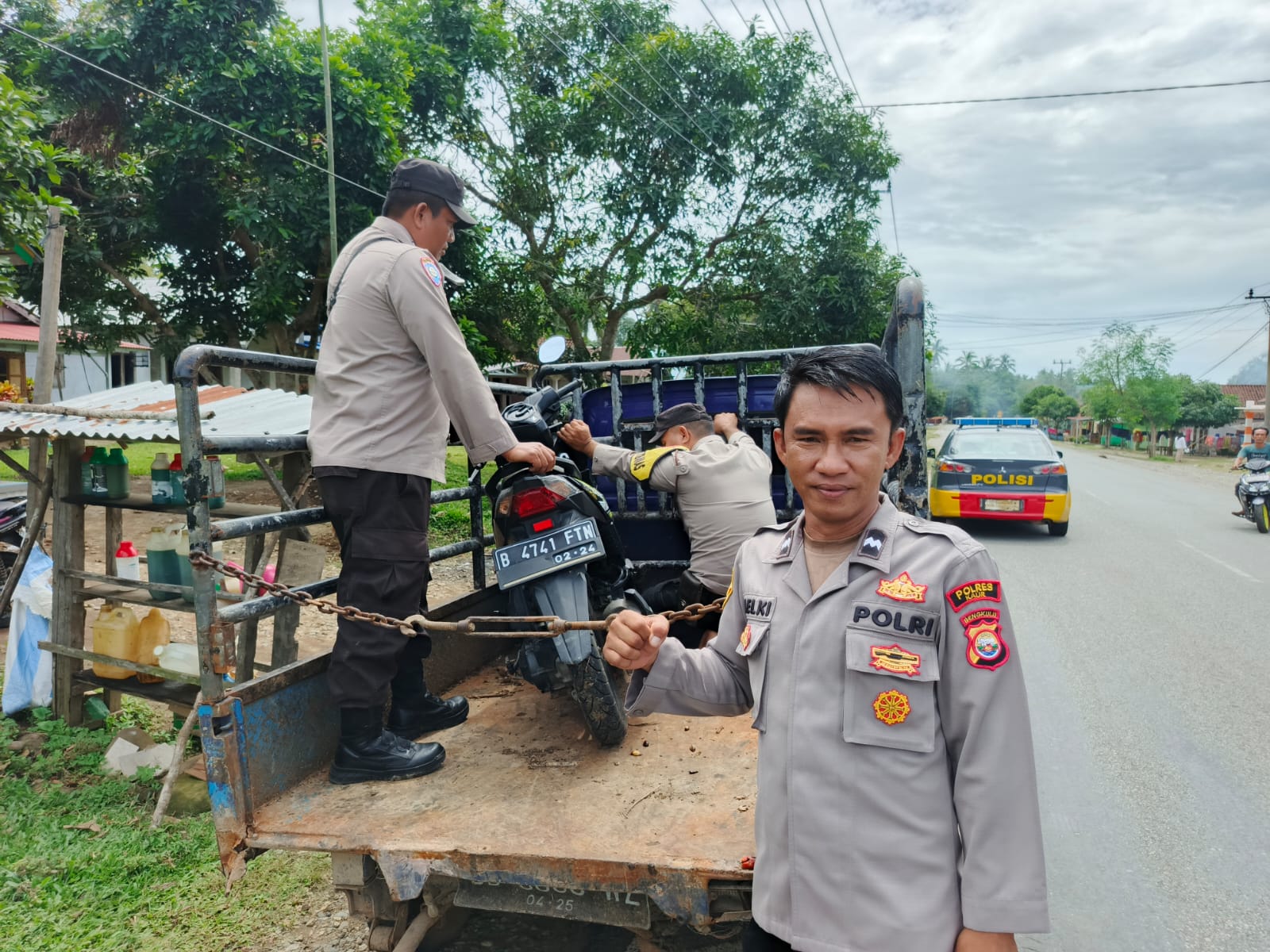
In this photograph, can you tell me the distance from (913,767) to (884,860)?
15 cm

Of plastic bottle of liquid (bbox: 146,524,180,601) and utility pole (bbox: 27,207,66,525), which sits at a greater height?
utility pole (bbox: 27,207,66,525)

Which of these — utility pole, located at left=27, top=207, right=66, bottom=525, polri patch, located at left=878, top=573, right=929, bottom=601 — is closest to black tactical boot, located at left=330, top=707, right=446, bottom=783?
polri patch, located at left=878, top=573, right=929, bottom=601

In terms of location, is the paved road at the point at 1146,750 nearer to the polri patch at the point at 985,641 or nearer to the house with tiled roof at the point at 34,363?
the polri patch at the point at 985,641

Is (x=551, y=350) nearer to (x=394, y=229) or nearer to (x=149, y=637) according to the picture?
(x=394, y=229)

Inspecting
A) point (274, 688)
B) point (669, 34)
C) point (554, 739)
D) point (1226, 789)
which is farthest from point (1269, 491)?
point (274, 688)

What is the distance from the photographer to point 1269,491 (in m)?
11.4

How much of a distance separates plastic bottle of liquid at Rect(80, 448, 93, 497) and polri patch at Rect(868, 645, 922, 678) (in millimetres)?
4567

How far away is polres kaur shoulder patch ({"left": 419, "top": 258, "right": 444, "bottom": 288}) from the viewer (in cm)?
250

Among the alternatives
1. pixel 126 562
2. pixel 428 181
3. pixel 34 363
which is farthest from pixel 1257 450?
pixel 34 363

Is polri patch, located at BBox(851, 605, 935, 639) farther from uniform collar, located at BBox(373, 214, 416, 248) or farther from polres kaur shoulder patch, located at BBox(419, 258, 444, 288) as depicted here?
uniform collar, located at BBox(373, 214, 416, 248)

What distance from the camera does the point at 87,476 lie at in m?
4.52

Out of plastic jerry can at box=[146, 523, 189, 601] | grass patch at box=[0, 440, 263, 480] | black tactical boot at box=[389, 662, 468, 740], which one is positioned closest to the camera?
black tactical boot at box=[389, 662, 468, 740]

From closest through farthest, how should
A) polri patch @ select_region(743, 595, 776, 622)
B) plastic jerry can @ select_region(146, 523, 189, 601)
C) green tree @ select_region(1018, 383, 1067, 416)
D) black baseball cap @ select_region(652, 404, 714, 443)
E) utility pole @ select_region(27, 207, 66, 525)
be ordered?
polri patch @ select_region(743, 595, 776, 622), black baseball cap @ select_region(652, 404, 714, 443), plastic jerry can @ select_region(146, 523, 189, 601), utility pole @ select_region(27, 207, 66, 525), green tree @ select_region(1018, 383, 1067, 416)

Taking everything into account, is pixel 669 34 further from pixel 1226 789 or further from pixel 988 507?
pixel 1226 789
